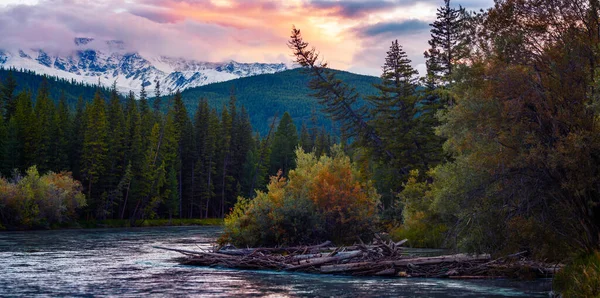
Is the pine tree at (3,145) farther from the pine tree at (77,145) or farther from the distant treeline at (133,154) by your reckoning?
the pine tree at (77,145)

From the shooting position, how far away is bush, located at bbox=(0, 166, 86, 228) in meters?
66.8

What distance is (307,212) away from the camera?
3809cm

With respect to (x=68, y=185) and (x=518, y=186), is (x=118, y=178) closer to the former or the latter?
(x=68, y=185)

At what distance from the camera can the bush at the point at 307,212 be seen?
37.8 m

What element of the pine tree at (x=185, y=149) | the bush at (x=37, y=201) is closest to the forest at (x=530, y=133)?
the bush at (x=37, y=201)

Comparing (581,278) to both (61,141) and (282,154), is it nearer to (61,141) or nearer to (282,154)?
(61,141)

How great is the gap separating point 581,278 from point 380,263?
1162 cm

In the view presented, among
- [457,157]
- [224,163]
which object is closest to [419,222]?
[457,157]

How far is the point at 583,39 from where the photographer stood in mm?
23984

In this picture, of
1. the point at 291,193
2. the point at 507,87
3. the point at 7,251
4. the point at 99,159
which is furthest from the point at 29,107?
the point at 507,87

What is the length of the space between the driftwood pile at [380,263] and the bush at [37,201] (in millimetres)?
41242

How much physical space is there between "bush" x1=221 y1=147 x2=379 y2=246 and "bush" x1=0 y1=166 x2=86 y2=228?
35768 millimetres

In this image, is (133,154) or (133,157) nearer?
(133,154)

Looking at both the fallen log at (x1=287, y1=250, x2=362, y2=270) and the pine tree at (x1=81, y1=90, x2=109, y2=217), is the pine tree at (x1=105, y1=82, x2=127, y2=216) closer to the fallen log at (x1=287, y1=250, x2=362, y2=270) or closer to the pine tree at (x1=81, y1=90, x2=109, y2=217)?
the pine tree at (x1=81, y1=90, x2=109, y2=217)
